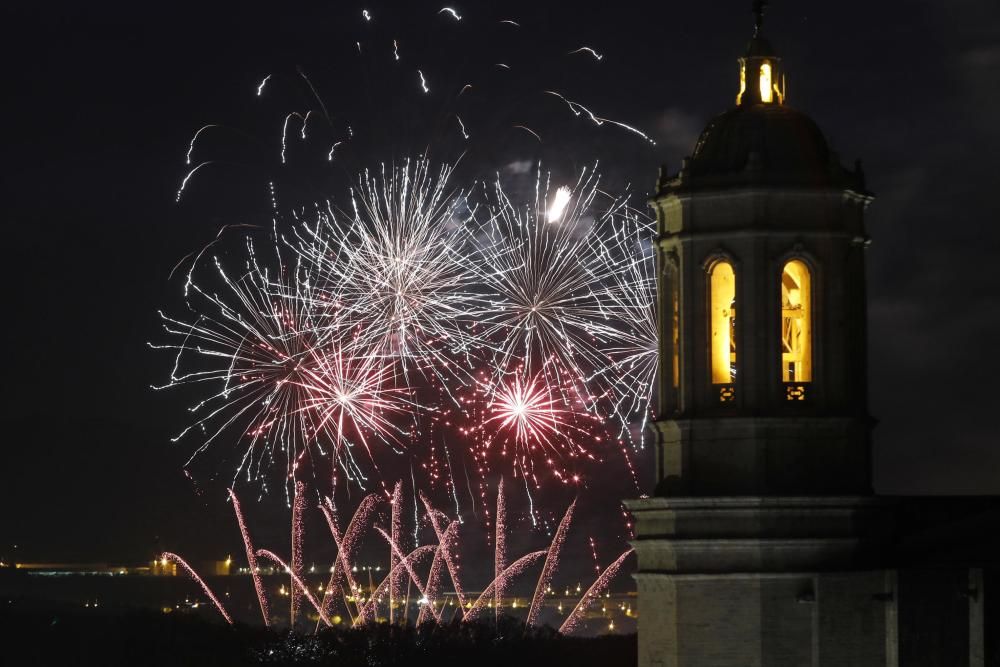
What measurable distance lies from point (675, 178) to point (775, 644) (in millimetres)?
9503

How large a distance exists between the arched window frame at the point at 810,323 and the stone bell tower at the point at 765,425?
0.04 meters

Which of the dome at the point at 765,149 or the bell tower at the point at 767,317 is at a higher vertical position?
the dome at the point at 765,149

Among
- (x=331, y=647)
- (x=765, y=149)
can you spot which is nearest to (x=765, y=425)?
(x=765, y=149)

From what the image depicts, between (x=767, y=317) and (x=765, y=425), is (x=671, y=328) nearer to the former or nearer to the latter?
(x=767, y=317)

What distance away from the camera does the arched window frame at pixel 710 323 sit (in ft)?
154

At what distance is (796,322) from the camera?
4791 centimetres

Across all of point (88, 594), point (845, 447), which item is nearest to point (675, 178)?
point (845, 447)

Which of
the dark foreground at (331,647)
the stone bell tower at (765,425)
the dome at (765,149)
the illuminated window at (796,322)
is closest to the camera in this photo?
the stone bell tower at (765,425)

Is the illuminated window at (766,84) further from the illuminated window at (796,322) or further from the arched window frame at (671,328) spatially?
the arched window frame at (671,328)

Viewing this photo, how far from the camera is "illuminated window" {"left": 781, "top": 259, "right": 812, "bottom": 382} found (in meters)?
47.4

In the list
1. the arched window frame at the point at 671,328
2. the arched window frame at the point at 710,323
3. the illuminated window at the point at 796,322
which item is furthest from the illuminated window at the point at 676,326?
the illuminated window at the point at 796,322

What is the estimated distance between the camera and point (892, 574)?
153 ft

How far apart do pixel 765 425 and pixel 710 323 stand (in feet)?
8.02

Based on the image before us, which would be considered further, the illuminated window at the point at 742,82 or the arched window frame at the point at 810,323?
the illuminated window at the point at 742,82
